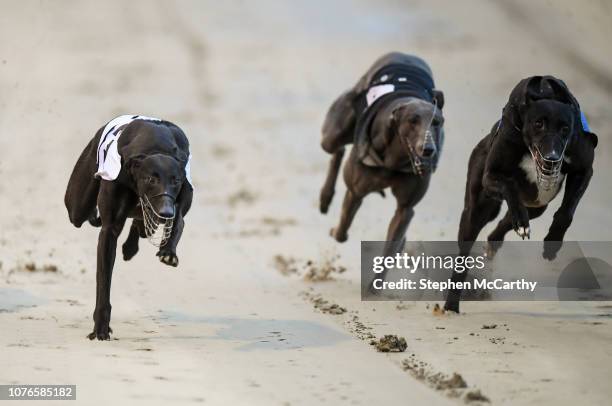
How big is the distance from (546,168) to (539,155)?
0.26 ft

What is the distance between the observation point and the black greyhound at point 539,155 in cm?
683

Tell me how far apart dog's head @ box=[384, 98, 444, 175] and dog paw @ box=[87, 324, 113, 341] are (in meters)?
2.53

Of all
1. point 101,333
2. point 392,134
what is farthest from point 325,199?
point 101,333

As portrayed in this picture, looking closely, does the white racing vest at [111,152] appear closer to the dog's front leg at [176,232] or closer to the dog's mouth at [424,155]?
the dog's front leg at [176,232]

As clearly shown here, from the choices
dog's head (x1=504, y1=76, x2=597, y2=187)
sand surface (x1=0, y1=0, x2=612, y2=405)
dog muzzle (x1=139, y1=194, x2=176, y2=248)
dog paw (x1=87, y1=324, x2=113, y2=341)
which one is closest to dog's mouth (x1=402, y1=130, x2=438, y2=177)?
sand surface (x1=0, y1=0, x2=612, y2=405)

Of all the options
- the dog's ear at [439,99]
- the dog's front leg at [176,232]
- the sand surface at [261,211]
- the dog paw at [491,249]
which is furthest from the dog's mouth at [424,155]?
the dog's front leg at [176,232]

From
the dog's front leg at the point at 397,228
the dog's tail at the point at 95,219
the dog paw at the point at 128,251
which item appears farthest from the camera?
the dog's front leg at the point at 397,228

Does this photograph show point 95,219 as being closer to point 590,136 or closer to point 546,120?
point 546,120

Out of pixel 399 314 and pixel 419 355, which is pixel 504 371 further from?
pixel 399 314

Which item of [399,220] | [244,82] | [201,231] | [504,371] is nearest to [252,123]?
[244,82]

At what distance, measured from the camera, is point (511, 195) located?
724cm

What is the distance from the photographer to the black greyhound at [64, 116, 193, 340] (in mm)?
6570

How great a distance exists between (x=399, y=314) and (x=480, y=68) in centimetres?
1173

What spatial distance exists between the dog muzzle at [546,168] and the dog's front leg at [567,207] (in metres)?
0.11
